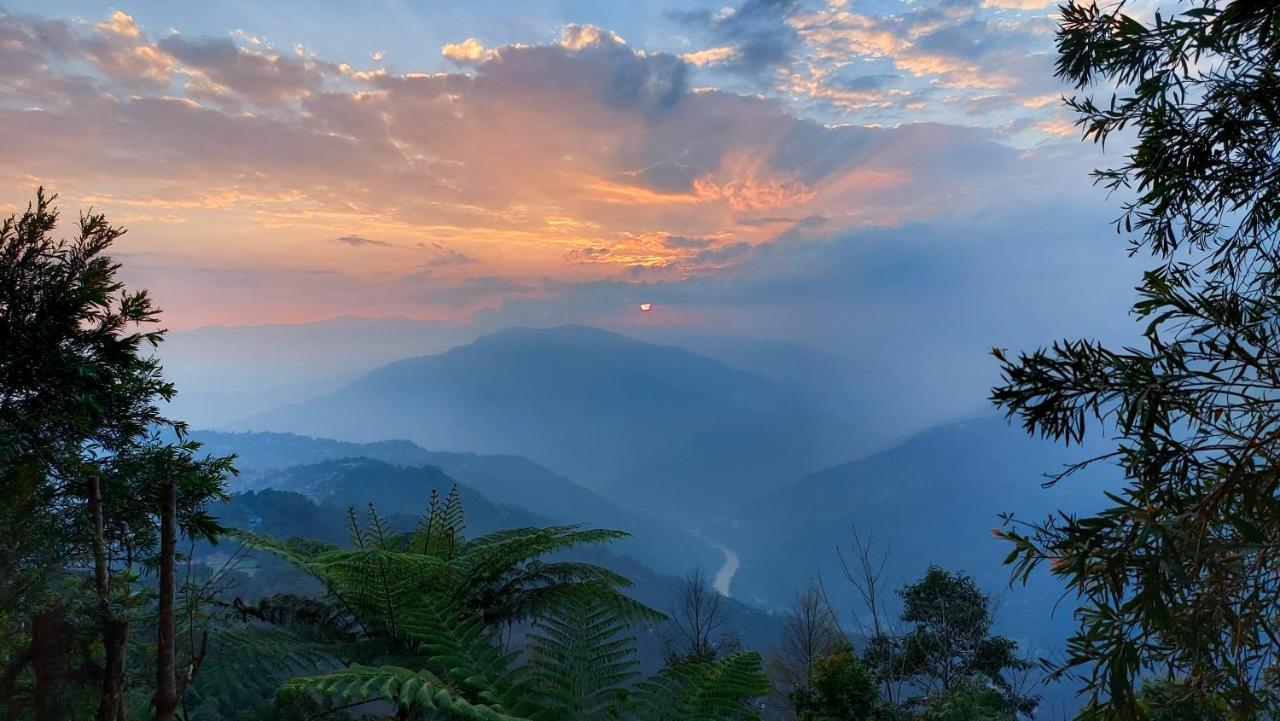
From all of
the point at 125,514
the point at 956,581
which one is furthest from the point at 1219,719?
the point at 956,581

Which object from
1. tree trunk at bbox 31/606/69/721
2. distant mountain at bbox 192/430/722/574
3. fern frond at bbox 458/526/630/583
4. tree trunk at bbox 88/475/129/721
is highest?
distant mountain at bbox 192/430/722/574

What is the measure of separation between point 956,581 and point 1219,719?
1119 centimetres

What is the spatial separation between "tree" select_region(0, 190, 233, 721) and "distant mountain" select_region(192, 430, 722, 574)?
105367mm

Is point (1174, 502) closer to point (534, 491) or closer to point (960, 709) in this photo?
point (960, 709)

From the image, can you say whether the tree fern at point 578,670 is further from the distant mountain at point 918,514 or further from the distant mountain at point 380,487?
the distant mountain at point 380,487

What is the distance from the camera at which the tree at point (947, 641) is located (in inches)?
440

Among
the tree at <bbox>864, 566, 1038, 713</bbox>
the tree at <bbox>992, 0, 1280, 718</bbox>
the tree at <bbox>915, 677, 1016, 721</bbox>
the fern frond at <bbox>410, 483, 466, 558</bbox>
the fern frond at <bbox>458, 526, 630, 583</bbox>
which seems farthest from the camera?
the tree at <bbox>864, 566, 1038, 713</bbox>

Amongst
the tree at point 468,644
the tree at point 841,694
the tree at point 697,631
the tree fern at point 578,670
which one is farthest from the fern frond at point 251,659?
the tree at point 841,694

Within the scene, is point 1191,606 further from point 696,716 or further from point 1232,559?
point 696,716

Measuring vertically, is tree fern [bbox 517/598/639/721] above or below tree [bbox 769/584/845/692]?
below

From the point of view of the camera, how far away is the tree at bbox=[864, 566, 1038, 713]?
1117cm

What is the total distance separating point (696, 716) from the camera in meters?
2.97

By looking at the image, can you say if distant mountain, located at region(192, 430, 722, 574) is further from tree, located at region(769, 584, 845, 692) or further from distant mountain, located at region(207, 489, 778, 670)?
tree, located at region(769, 584, 845, 692)

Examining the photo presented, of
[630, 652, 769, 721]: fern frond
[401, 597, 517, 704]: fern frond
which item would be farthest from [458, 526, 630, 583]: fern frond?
[630, 652, 769, 721]: fern frond
